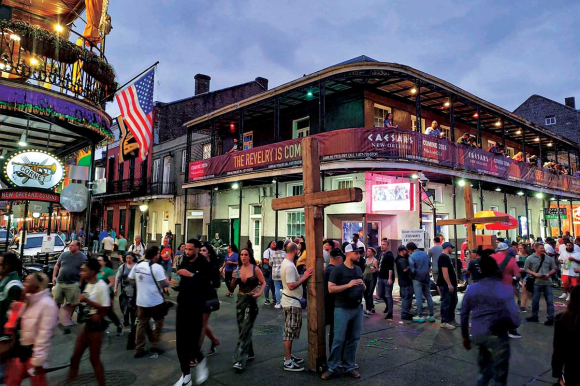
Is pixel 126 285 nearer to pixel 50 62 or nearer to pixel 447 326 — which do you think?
pixel 447 326

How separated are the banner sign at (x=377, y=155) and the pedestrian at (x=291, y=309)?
27.1ft

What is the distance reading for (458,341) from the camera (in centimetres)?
671

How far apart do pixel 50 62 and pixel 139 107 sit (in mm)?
3179

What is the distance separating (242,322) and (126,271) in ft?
11.9

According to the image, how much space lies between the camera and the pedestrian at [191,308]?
4719 millimetres

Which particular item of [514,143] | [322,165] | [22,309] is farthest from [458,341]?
[514,143]

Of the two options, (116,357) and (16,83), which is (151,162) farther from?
(116,357)

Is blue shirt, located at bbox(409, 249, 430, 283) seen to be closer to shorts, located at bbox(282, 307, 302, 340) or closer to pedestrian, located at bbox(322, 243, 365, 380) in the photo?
pedestrian, located at bbox(322, 243, 365, 380)

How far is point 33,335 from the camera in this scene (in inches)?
153

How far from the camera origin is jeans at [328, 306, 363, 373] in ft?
16.3

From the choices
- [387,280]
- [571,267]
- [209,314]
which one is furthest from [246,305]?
[571,267]

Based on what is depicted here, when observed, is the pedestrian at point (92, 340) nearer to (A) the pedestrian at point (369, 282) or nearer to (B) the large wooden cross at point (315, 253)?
(B) the large wooden cross at point (315, 253)

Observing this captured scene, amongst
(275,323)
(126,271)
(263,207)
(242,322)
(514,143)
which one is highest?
A: (514,143)

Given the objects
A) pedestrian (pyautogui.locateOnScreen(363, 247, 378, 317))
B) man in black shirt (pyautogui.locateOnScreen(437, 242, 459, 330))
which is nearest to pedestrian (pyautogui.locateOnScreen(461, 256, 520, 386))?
man in black shirt (pyautogui.locateOnScreen(437, 242, 459, 330))
